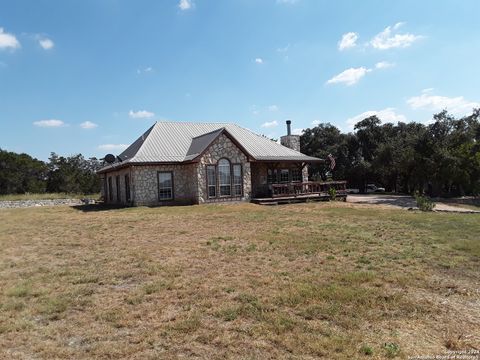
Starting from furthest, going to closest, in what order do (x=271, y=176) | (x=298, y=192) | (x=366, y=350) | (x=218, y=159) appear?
(x=271, y=176)
(x=298, y=192)
(x=218, y=159)
(x=366, y=350)

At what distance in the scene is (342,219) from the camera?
13703 millimetres

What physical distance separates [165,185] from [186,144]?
11.3 ft

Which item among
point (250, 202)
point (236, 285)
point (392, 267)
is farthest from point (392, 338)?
point (250, 202)

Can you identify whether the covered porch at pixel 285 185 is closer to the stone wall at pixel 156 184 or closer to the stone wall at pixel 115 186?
the stone wall at pixel 156 184

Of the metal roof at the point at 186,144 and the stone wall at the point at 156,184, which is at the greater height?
the metal roof at the point at 186,144

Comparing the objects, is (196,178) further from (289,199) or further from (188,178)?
(289,199)

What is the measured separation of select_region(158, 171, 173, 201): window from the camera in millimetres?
21984

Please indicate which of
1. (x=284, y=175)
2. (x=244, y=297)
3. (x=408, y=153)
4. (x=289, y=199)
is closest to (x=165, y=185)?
(x=289, y=199)

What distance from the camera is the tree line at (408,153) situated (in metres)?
28.9

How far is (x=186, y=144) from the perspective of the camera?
24.2m

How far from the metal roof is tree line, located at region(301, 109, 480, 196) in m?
10.8

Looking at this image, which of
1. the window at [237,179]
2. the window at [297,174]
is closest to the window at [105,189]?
the window at [237,179]

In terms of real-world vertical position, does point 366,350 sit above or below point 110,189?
below

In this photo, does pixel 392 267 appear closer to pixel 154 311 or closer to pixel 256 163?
pixel 154 311
